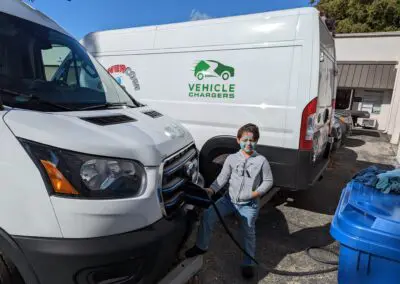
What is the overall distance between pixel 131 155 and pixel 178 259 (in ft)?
3.56

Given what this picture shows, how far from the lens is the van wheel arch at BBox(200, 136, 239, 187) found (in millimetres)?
4137

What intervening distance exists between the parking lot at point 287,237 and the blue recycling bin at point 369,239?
102 cm

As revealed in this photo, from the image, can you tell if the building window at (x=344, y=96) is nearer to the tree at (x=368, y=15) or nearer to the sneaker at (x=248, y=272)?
the tree at (x=368, y=15)

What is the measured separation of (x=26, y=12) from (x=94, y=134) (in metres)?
1.56

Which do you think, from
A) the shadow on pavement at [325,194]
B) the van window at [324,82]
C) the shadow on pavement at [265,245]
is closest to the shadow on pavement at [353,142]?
the shadow on pavement at [325,194]

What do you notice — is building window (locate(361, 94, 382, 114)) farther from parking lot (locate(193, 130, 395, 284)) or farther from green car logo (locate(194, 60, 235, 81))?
green car logo (locate(194, 60, 235, 81))

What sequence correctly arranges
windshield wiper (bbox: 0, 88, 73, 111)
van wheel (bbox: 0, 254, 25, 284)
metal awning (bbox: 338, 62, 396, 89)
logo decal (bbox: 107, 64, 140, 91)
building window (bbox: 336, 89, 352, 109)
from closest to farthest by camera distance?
van wheel (bbox: 0, 254, 25, 284) < windshield wiper (bbox: 0, 88, 73, 111) < logo decal (bbox: 107, 64, 140, 91) < metal awning (bbox: 338, 62, 396, 89) < building window (bbox: 336, 89, 352, 109)

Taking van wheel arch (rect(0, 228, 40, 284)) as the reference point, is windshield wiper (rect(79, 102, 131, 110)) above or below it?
above

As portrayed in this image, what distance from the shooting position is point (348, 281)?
221cm

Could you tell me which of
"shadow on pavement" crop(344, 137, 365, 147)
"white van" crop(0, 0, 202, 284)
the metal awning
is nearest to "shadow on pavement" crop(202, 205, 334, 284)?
"white van" crop(0, 0, 202, 284)

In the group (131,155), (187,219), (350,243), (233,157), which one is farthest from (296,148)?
(131,155)

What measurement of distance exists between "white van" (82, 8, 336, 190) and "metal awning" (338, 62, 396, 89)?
1421 cm

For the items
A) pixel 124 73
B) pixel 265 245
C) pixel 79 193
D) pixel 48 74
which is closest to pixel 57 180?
pixel 79 193

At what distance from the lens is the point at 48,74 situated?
2.71 metres
